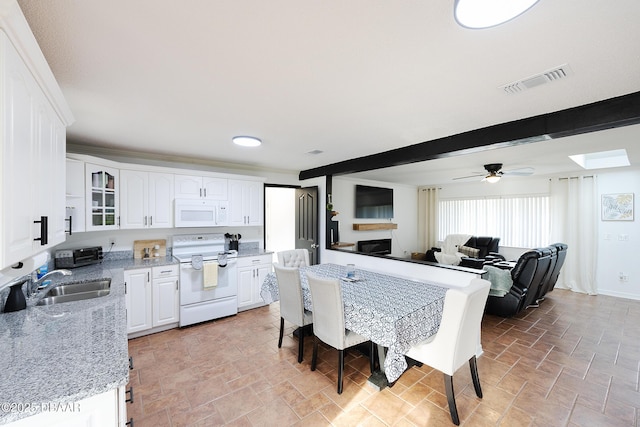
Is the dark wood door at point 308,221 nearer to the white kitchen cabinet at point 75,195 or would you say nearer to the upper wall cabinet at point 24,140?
the white kitchen cabinet at point 75,195

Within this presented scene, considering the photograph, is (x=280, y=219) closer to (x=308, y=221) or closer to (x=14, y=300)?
(x=308, y=221)

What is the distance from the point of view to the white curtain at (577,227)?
507 centimetres

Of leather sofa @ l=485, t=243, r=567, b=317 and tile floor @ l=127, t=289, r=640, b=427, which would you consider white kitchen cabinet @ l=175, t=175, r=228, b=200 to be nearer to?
tile floor @ l=127, t=289, r=640, b=427

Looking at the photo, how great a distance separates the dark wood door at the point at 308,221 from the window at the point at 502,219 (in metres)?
4.31

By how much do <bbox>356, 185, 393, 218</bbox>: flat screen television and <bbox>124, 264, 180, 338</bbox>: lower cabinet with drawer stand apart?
13.0 feet

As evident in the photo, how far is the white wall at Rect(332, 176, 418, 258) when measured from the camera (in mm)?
5874

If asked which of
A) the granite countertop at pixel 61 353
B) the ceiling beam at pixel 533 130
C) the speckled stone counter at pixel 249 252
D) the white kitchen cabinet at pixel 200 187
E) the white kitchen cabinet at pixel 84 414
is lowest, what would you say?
the white kitchen cabinet at pixel 84 414

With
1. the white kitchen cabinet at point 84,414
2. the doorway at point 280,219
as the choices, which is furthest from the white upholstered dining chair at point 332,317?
the doorway at point 280,219

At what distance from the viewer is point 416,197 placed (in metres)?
7.88

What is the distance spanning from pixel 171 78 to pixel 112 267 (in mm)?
2523

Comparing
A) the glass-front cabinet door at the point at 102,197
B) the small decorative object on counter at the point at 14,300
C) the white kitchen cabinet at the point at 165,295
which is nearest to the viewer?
the small decorative object on counter at the point at 14,300

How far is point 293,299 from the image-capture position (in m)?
2.76

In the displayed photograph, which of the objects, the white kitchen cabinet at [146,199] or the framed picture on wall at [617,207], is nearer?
the white kitchen cabinet at [146,199]

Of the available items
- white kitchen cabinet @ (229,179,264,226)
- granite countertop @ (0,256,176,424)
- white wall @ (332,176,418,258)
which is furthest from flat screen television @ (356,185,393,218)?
granite countertop @ (0,256,176,424)
